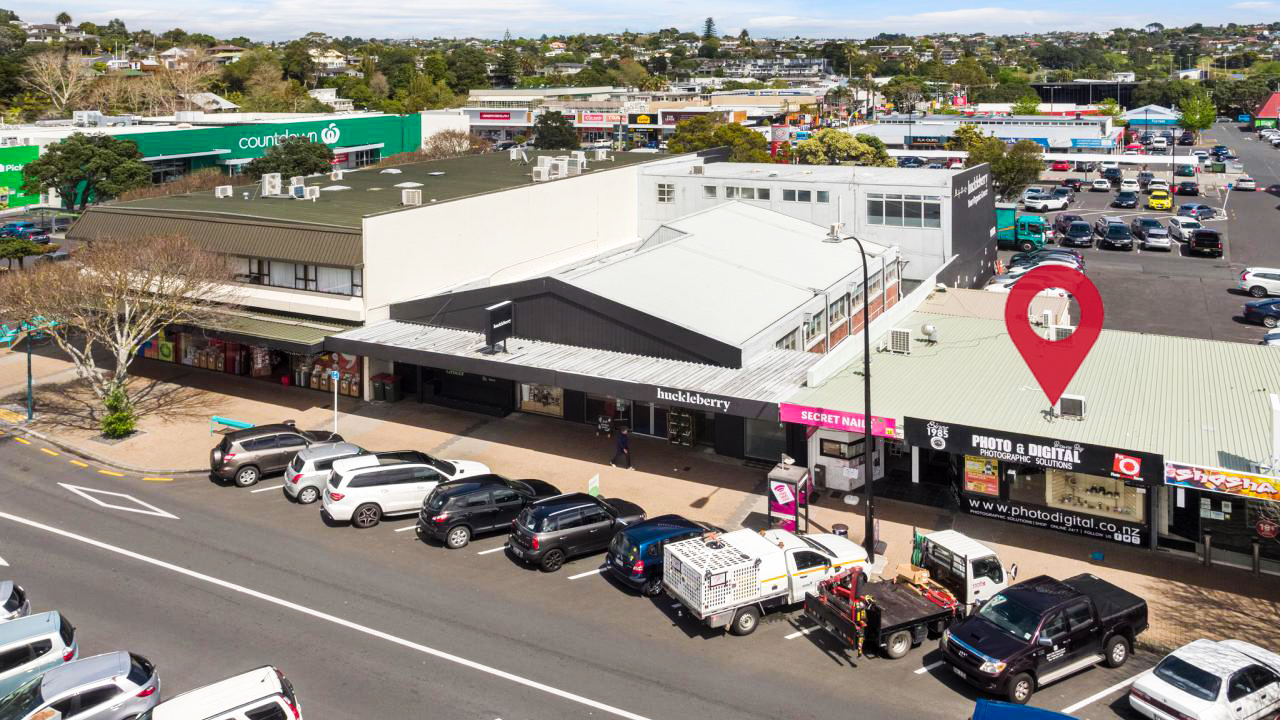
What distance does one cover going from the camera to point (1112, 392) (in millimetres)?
26812

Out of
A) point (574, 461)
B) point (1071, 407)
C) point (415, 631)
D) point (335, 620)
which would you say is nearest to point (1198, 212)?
point (1071, 407)

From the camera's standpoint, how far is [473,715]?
55.0ft

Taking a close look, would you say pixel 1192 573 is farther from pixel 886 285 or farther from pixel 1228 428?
pixel 886 285

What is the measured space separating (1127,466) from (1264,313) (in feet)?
94.6

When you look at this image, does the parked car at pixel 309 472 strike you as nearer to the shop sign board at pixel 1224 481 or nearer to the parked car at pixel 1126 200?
the shop sign board at pixel 1224 481

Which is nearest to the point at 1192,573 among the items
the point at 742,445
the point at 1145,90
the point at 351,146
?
the point at 742,445

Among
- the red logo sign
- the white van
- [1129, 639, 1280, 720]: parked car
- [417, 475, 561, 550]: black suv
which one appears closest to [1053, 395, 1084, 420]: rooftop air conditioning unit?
the red logo sign

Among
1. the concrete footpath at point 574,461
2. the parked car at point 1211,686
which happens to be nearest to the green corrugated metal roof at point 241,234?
the concrete footpath at point 574,461

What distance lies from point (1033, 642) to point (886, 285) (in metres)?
26.5

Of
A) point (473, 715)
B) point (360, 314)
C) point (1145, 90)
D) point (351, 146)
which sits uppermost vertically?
point (1145, 90)

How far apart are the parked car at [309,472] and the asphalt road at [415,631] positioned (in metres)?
0.77

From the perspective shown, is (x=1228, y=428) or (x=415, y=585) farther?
(x=1228, y=428)

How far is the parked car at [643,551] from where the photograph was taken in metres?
21.0

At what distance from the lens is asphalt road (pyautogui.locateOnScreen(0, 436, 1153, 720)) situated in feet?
56.3
